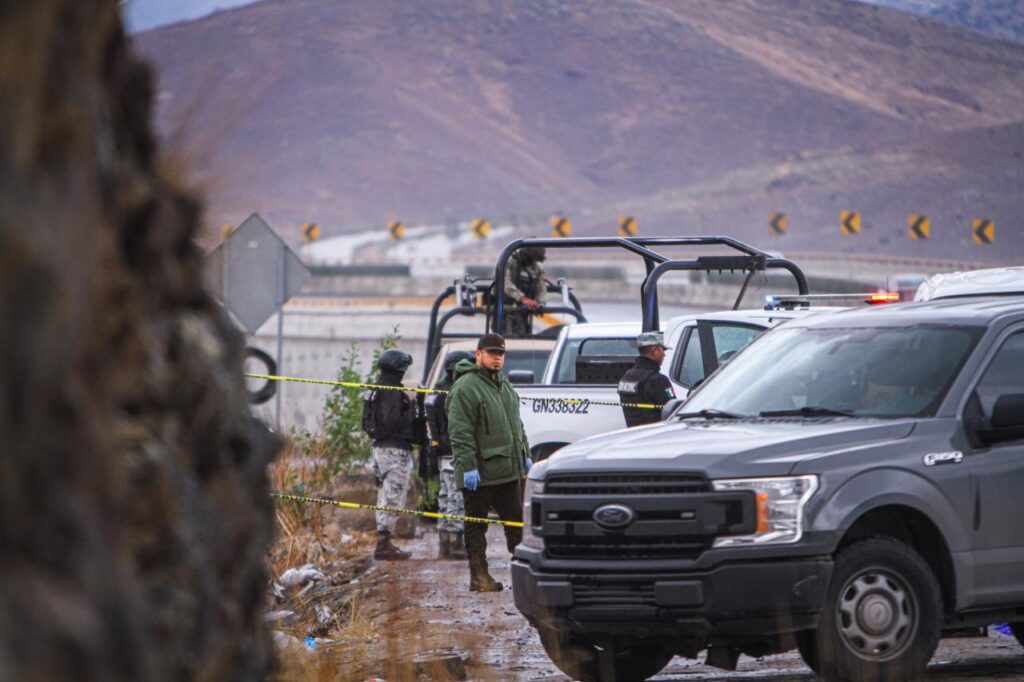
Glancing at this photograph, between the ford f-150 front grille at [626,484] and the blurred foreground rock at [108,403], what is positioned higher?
the blurred foreground rock at [108,403]

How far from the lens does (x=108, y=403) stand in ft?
7.09

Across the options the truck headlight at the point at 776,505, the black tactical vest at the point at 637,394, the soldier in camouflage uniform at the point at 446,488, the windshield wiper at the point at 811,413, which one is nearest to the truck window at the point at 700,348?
the black tactical vest at the point at 637,394

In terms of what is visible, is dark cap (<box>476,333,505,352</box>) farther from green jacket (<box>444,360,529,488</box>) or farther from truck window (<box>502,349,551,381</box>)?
truck window (<box>502,349,551,381</box>)

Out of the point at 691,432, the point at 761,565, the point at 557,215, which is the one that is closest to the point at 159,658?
the point at 761,565

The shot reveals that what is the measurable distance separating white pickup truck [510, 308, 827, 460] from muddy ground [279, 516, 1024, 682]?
220 cm

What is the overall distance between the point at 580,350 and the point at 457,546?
8.49 ft

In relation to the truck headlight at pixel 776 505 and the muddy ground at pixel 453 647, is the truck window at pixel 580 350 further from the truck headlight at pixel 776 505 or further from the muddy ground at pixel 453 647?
the truck headlight at pixel 776 505

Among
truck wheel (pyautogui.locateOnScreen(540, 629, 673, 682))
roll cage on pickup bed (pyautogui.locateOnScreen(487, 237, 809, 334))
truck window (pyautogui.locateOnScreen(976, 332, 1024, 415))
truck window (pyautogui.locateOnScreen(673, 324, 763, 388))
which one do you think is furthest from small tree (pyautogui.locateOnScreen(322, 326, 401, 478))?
truck window (pyautogui.locateOnScreen(976, 332, 1024, 415))

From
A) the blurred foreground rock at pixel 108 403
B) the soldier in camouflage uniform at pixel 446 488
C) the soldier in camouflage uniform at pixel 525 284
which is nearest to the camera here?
the blurred foreground rock at pixel 108 403

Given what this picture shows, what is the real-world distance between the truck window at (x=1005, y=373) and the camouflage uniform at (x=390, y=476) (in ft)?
24.8

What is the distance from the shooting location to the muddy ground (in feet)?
26.0

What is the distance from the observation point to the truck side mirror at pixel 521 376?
15.3 m

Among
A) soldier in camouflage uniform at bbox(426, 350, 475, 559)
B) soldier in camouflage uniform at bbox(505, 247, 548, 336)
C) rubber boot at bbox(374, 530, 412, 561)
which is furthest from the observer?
soldier in camouflage uniform at bbox(505, 247, 548, 336)

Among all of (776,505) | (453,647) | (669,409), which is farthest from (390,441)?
(776,505)
